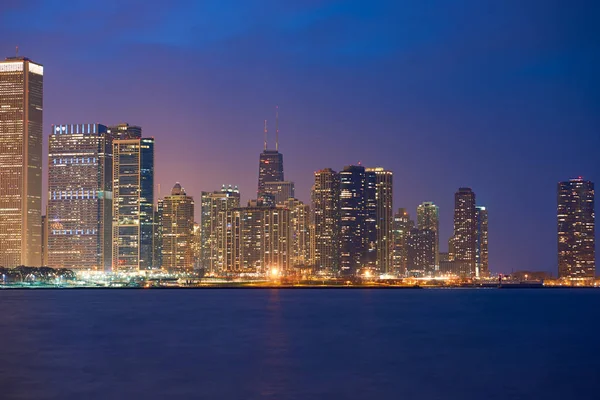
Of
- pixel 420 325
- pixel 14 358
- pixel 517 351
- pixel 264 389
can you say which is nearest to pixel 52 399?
pixel 264 389

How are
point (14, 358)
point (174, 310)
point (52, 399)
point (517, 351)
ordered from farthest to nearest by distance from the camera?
point (174, 310)
point (517, 351)
point (14, 358)
point (52, 399)

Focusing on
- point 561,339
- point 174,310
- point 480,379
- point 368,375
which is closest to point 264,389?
point 368,375

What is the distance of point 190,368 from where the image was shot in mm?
64062

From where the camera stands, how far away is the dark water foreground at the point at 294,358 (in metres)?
54.6

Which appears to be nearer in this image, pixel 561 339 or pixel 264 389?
pixel 264 389

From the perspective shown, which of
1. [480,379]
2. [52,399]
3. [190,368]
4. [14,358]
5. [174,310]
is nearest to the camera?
[52,399]

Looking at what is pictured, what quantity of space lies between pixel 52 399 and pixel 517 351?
44.3 metres

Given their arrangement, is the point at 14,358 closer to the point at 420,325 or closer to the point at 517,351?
the point at 517,351

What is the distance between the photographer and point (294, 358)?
71.8 m

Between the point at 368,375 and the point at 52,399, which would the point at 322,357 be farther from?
the point at 52,399

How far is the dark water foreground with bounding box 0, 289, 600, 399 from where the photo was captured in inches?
2148

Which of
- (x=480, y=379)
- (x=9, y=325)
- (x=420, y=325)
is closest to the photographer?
(x=480, y=379)

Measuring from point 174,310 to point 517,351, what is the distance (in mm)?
76237

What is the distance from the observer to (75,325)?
352ft
